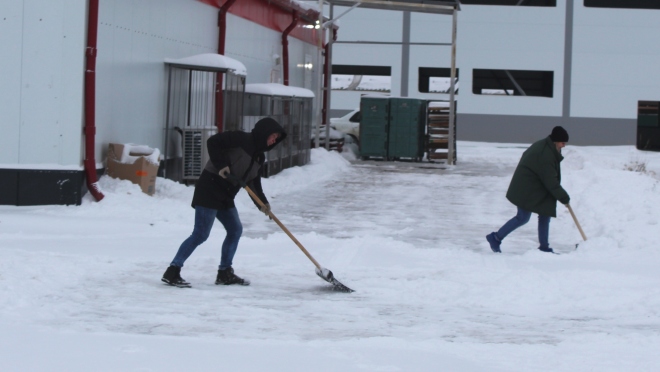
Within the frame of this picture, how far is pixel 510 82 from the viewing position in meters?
41.0

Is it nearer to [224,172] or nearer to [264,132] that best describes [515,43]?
[264,132]

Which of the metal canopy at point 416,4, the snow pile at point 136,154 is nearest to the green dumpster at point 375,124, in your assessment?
the metal canopy at point 416,4

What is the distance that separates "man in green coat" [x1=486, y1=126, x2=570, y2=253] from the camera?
11.0 metres

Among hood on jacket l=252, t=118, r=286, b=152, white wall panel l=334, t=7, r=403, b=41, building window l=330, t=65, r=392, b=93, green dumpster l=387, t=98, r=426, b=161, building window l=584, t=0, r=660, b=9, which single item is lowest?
hood on jacket l=252, t=118, r=286, b=152

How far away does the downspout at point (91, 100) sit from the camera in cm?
1284

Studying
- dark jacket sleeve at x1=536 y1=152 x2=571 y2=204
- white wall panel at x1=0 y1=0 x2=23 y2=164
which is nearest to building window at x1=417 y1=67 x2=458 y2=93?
white wall panel at x1=0 y1=0 x2=23 y2=164

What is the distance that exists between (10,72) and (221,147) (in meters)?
5.48

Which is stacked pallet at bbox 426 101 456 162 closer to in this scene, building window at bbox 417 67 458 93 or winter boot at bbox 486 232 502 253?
building window at bbox 417 67 458 93

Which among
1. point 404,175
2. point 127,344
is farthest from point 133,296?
point 404,175

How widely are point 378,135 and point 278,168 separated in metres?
7.12

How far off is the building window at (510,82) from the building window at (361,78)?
12.3 feet

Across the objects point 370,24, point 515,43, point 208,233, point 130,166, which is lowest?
point 208,233

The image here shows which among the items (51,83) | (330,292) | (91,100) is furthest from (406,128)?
(330,292)

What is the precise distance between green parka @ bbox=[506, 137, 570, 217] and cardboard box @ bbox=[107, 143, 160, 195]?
5.36 meters
